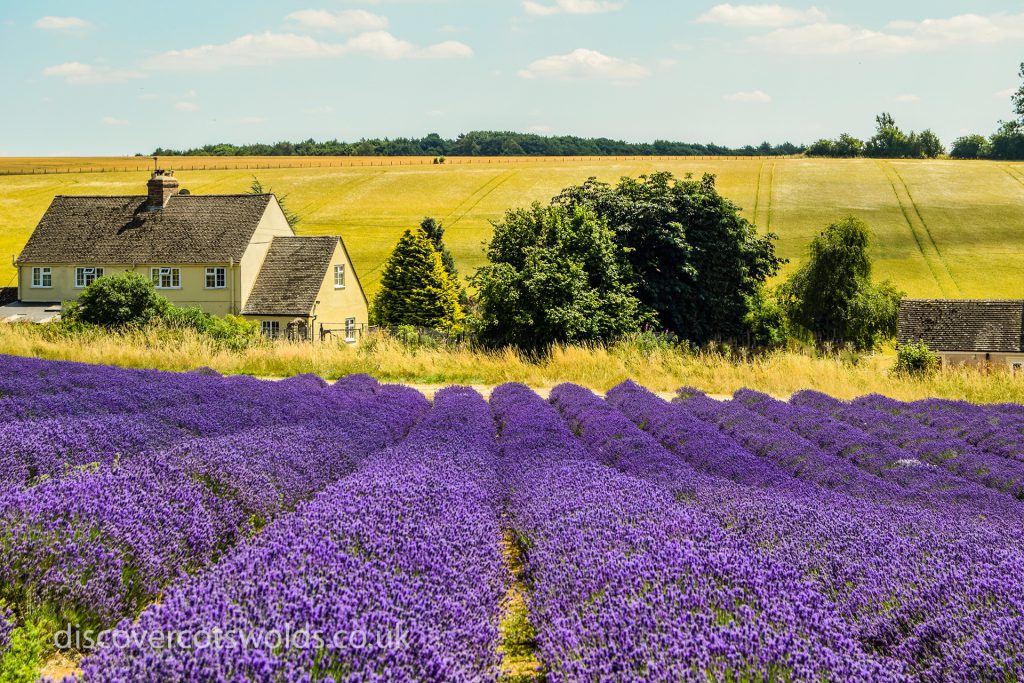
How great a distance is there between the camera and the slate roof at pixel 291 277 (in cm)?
3919

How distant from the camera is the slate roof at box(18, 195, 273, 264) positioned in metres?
40.0

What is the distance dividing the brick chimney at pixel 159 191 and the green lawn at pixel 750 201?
16.8 m

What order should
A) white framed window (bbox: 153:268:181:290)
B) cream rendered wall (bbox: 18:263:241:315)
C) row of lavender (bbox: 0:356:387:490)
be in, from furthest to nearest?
white framed window (bbox: 153:268:181:290) → cream rendered wall (bbox: 18:263:241:315) → row of lavender (bbox: 0:356:387:490)

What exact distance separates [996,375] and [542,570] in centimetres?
2027

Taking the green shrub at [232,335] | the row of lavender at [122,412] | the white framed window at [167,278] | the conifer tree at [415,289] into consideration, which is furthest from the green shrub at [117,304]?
the conifer tree at [415,289]

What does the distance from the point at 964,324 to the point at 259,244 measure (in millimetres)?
37534

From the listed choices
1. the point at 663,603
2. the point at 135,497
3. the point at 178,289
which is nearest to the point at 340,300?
the point at 178,289

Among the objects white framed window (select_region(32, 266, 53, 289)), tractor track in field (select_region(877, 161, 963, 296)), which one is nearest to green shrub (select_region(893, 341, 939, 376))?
tractor track in field (select_region(877, 161, 963, 296))

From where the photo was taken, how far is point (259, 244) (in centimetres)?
4106

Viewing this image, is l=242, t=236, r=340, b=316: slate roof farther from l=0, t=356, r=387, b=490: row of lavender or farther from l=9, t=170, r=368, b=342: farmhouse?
l=0, t=356, r=387, b=490: row of lavender

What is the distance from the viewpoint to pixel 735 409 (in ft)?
45.2

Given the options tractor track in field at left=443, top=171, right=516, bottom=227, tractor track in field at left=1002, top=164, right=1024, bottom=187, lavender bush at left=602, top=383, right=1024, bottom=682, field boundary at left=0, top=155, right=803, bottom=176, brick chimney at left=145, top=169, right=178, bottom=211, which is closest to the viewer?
lavender bush at left=602, top=383, right=1024, bottom=682

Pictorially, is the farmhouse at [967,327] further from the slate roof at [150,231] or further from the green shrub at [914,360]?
the slate roof at [150,231]

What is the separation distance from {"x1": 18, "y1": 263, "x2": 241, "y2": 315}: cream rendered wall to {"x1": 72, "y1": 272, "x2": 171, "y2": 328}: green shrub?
13231 mm
